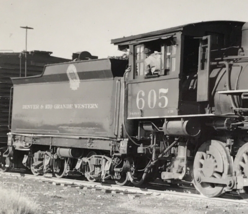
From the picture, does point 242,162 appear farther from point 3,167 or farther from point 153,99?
point 3,167

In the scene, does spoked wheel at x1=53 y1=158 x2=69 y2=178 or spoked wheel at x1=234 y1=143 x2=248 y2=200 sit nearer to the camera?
spoked wheel at x1=234 y1=143 x2=248 y2=200

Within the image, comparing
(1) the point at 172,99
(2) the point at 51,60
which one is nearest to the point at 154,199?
(1) the point at 172,99

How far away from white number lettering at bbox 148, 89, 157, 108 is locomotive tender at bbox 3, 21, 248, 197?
0.02m

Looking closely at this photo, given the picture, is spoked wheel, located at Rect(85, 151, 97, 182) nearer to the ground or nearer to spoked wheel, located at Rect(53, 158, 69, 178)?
spoked wheel, located at Rect(53, 158, 69, 178)

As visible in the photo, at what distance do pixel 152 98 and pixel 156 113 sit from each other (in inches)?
13.6

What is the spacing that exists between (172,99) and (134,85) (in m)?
1.29

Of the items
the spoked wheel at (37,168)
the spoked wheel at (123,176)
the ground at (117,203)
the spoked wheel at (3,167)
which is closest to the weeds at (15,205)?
the ground at (117,203)

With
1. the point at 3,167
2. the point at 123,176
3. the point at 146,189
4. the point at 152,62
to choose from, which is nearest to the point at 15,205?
the point at 146,189

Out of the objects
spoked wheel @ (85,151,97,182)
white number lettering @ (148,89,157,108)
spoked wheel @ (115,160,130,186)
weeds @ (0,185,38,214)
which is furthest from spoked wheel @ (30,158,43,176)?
weeds @ (0,185,38,214)

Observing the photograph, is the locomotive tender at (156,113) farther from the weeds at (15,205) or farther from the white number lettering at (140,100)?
the weeds at (15,205)

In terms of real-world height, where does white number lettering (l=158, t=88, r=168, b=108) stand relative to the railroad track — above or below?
above

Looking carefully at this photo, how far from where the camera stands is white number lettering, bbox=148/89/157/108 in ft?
33.9

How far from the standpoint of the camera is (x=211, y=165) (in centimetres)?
973

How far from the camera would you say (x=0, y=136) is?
15281 mm
